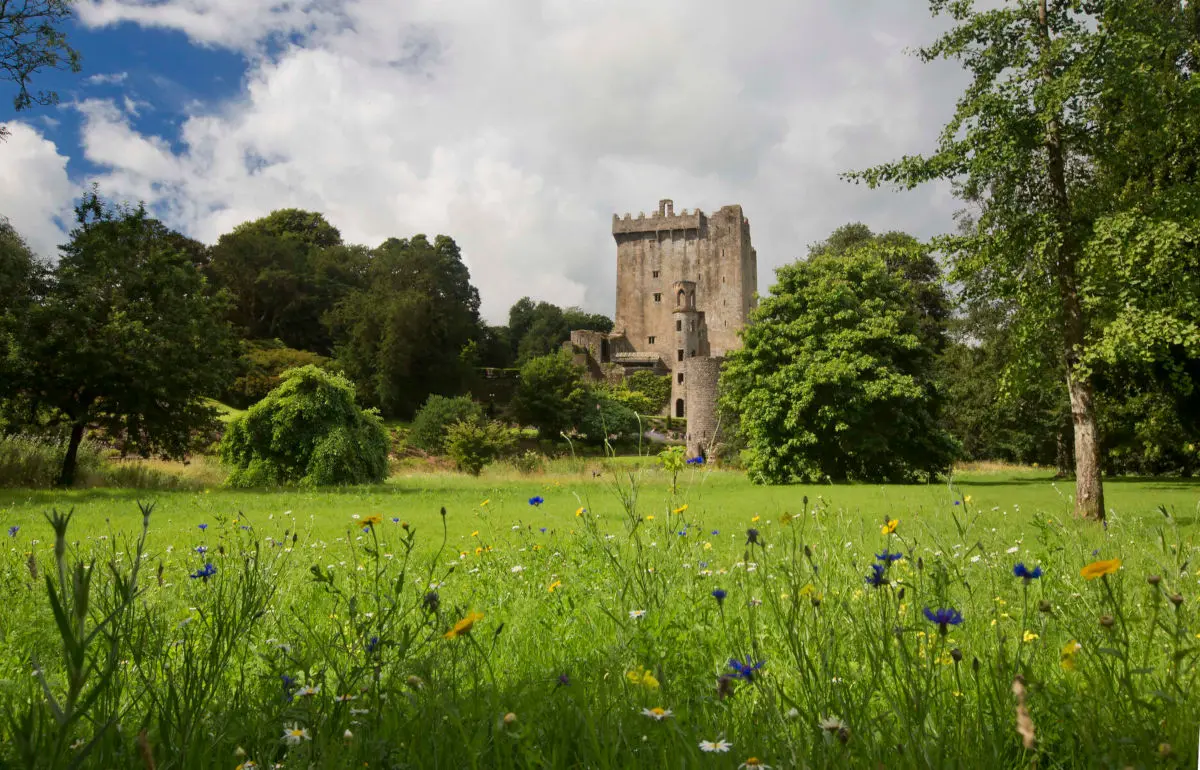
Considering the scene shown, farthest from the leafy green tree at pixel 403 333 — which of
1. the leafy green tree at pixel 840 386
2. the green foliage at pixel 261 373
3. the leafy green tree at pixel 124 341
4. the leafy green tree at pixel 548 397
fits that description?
the leafy green tree at pixel 840 386

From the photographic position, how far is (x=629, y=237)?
7031cm

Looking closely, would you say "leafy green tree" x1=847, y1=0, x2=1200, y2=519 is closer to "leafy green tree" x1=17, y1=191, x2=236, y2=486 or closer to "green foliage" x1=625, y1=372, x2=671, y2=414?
"leafy green tree" x1=17, y1=191, x2=236, y2=486

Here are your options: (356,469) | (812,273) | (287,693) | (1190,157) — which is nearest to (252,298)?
(356,469)

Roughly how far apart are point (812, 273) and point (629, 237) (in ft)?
157

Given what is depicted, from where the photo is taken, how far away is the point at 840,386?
70.1 feet

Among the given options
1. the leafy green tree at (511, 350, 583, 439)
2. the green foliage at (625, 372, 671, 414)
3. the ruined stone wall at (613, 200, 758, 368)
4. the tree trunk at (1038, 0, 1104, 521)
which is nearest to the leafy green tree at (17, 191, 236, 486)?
the tree trunk at (1038, 0, 1104, 521)

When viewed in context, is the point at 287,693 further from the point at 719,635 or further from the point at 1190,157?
the point at 1190,157

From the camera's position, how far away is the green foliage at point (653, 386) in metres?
60.3

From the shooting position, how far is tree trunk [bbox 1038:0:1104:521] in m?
9.52

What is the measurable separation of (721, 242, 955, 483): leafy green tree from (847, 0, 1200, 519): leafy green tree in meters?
10.7

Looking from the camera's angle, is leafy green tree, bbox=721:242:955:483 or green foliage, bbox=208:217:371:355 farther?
green foliage, bbox=208:217:371:355

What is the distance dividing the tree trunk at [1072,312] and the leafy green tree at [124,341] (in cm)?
1625

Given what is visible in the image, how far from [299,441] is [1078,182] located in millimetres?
16584

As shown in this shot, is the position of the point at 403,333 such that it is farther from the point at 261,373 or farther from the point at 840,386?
the point at 840,386
